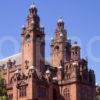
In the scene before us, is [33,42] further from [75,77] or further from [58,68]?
[75,77]

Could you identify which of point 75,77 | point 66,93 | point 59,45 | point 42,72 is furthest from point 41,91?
point 59,45

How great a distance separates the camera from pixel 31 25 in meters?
115

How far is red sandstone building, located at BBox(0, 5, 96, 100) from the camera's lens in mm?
107188

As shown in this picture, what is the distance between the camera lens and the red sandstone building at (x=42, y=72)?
107m

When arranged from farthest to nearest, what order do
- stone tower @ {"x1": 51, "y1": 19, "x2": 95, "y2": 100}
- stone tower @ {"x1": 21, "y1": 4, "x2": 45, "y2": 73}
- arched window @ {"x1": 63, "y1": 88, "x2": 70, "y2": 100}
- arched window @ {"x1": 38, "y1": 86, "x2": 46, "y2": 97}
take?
stone tower @ {"x1": 21, "y1": 4, "x2": 45, "y2": 73}, arched window @ {"x1": 63, "y1": 88, "x2": 70, "y2": 100}, stone tower @ {"x1": 51, "y1": 19, "x2": 95, "y2": 100}, arched window @ {"x1": 38, "y1": 86, "x2": 46, "y2": 97}

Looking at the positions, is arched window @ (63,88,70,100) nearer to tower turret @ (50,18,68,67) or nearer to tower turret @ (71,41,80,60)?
tower turret @ (71,41,80,60)

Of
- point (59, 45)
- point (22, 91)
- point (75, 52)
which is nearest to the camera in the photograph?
point (22, 91)

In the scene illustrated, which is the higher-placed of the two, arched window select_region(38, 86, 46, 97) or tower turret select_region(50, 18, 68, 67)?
tower turret select_region(50, 18, 68, 67)

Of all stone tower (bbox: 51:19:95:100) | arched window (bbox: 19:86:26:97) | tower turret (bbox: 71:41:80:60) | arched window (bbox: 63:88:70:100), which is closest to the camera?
arched window (bbox: 19:86:26:97)

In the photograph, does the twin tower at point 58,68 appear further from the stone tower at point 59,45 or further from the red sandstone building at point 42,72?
the stone tower at point 59,45

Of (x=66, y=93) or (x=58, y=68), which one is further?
(x=58, y=68)

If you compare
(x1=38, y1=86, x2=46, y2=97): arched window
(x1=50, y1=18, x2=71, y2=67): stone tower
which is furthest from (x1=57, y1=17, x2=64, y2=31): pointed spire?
(x1=38, y1=86, x2=46, y2=97): arched window

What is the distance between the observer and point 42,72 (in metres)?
114

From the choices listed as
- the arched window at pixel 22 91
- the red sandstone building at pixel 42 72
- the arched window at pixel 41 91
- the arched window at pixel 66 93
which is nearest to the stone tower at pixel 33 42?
the red sandstone building at pixel 42 72
